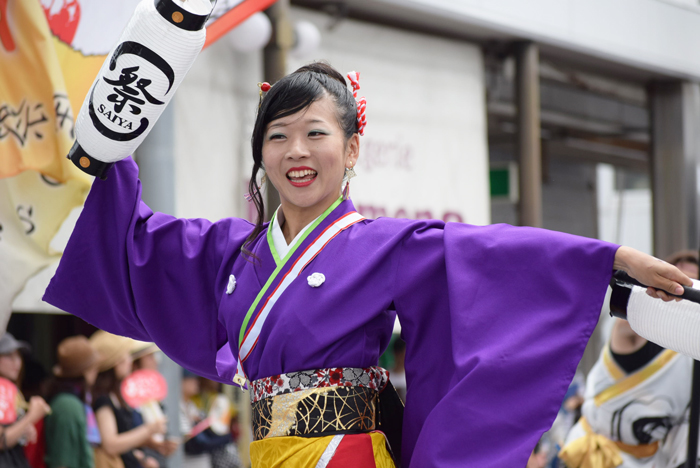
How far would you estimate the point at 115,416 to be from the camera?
396 cm

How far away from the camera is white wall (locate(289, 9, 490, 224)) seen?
17.3ft

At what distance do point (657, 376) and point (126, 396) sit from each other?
2.43 meters

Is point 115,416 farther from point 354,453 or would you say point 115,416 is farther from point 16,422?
point 354,453

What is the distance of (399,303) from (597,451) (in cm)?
213

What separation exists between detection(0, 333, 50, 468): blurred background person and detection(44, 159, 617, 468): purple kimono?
1.59m

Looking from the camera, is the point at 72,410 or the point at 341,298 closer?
the point at 341,298

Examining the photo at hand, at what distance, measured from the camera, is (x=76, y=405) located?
3.76m

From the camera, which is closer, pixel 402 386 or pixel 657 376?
pixel 657 376

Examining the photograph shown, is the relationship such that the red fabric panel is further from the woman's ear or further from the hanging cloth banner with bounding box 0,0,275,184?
the hanging cloth banner with bounding box 0,0,275,184

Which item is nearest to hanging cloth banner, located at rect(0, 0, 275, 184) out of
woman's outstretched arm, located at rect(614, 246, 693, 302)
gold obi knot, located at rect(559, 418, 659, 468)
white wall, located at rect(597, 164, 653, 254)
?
woman's outstretched arm, located at rect(614, 246, 693, 302)

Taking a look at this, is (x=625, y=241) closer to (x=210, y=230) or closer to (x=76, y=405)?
(x=76, y=405)

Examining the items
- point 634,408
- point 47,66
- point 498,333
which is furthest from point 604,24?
point 498,333

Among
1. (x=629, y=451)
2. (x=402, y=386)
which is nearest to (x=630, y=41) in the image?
(x=402, y=386)

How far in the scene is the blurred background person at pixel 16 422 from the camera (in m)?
3.40
